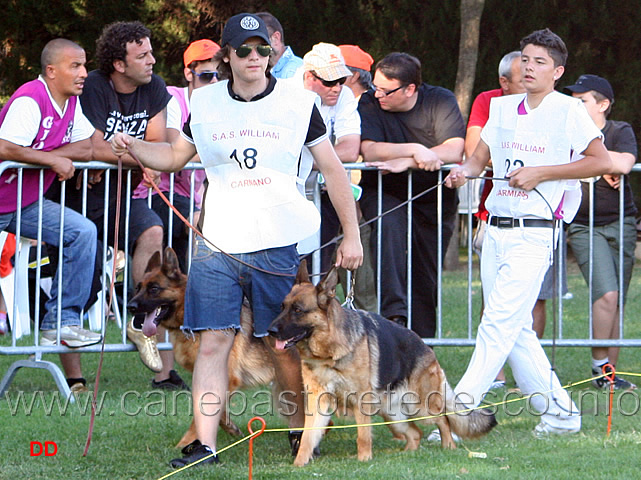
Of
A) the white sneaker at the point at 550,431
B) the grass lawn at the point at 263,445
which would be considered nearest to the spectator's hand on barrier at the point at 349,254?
the grass lawn at the point at 263,445

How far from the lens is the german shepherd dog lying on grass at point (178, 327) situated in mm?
5770

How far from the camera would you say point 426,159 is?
677 centimetres

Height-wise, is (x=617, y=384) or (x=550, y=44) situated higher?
(x=550, y=44)

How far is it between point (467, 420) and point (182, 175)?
3.21 metres

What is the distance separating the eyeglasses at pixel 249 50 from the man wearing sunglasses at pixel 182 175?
2.22 m

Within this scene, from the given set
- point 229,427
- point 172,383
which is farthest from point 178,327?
point 172,383

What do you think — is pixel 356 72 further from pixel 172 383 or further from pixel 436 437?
pixel 436 437

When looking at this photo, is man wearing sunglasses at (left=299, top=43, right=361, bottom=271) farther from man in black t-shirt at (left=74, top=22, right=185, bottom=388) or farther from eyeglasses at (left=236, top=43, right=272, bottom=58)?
eyeglasses at (left=236, top=43, right=272, bottom=58)

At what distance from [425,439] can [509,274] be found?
43.1 inches

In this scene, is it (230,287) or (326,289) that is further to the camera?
(326,289)

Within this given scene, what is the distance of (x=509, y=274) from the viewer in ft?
18.2

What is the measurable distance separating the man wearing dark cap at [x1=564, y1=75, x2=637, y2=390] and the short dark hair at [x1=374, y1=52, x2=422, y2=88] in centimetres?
126

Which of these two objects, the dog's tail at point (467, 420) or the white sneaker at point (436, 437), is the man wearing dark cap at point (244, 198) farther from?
the white sneaker at point (436, 437)

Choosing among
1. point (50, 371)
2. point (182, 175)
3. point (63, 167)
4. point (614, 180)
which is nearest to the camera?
point (63, 167)
